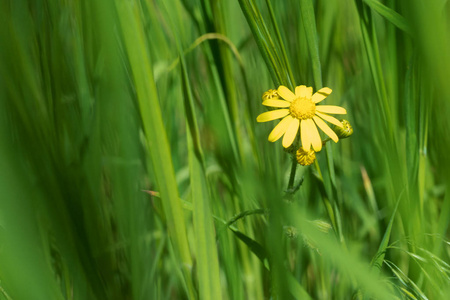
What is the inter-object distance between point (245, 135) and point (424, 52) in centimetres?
59

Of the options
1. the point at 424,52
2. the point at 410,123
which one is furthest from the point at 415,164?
the point at 424,52

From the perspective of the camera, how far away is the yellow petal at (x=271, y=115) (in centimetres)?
57

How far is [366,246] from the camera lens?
793mm

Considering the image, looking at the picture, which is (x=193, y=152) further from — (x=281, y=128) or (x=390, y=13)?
(x=390, y=13)

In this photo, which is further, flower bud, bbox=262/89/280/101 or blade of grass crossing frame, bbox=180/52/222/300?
flower bud, bbox=262/89/280/101

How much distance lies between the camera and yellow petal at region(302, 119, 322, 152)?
0.56 m

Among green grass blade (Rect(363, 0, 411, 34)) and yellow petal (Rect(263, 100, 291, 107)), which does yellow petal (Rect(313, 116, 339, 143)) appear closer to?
yellow petal (Rect(263, 100, 291, 107))

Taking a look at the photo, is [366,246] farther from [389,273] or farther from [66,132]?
[66,132]

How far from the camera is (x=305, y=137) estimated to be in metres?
0.58

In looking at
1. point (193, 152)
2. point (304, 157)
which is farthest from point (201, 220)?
point (304, 157)

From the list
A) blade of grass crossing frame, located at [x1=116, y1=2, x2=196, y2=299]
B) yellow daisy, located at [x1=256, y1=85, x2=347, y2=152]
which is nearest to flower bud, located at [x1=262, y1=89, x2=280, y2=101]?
yellow daisy, located at [x1=256, y1=85, x2=347, y2=152]

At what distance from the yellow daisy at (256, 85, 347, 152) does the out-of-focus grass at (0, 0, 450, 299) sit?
4 centimetres

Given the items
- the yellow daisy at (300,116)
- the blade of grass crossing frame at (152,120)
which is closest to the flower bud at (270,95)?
the yellow daisy at (300,116)

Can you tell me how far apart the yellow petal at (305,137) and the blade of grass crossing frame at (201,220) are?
0.52ft
